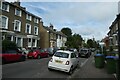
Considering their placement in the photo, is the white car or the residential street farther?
the white car

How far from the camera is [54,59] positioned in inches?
455

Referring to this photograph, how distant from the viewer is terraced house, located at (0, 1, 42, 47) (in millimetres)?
26969

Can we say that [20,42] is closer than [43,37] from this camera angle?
Yes

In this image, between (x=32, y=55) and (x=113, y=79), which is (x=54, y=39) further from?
(x=113, y=79)

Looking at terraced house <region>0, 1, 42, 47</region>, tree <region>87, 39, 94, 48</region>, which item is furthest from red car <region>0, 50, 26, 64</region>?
tree <region>87, 39, 94, 48</region>

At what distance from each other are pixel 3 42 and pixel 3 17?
21.3ft

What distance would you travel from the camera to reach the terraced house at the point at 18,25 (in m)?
27.0

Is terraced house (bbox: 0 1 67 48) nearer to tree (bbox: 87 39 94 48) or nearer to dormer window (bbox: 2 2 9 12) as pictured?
dormer window (bbox: 2 2 9 12)

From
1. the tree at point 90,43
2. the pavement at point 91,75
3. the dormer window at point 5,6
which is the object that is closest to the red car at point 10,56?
the pavement at point 91,75

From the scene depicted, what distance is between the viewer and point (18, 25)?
31031 millimetres

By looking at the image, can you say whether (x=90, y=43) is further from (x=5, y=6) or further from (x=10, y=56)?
(x=10, y=56)

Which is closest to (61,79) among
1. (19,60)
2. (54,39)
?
(19,60)

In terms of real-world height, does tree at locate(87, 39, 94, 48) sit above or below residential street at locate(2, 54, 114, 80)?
above

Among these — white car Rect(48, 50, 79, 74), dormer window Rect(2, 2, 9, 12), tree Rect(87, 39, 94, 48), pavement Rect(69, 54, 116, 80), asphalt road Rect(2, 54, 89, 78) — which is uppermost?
dormer window Rect(2, 2, 9, 12)
